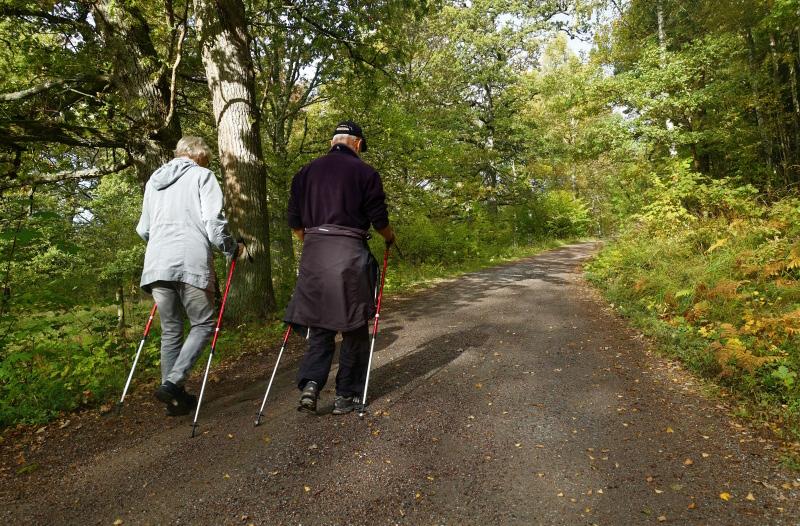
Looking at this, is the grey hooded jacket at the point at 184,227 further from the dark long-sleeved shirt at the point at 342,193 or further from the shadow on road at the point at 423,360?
the shadow on road at the point at 423,360

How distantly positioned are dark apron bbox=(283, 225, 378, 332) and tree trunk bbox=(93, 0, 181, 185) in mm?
3937

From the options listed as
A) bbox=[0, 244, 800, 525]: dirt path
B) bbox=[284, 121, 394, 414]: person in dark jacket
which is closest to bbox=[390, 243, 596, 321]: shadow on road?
bbox=[0, 244, 800, 525]: dirt path

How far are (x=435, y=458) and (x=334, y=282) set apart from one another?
1482mm

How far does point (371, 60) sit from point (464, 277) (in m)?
6.44

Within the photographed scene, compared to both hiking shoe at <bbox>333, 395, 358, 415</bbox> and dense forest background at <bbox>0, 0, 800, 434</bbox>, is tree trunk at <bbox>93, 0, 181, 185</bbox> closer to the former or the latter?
dense forest background at <bbox>0, 0, 800, 434</bbox>

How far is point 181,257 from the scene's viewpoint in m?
3.53

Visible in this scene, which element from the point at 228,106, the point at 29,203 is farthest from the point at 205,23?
the point at 29,203

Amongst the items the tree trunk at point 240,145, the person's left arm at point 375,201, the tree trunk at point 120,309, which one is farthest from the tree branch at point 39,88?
the person's left arm at point 375,201

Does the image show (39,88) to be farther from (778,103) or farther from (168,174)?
(778,103)

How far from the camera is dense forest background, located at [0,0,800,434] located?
472 cm

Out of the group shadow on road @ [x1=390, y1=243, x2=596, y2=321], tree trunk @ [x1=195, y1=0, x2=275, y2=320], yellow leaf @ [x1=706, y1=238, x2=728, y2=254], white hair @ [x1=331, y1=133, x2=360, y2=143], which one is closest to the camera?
white hair @ [x1=331, y1=133, x2=360, y2=143]

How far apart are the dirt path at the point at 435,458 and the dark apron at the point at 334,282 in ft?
2.72

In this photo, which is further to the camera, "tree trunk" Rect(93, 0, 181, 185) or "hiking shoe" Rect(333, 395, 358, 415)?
"tree trunk" Rect(93, 0, 181, 185)

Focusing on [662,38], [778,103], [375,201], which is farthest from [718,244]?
[662,38]
